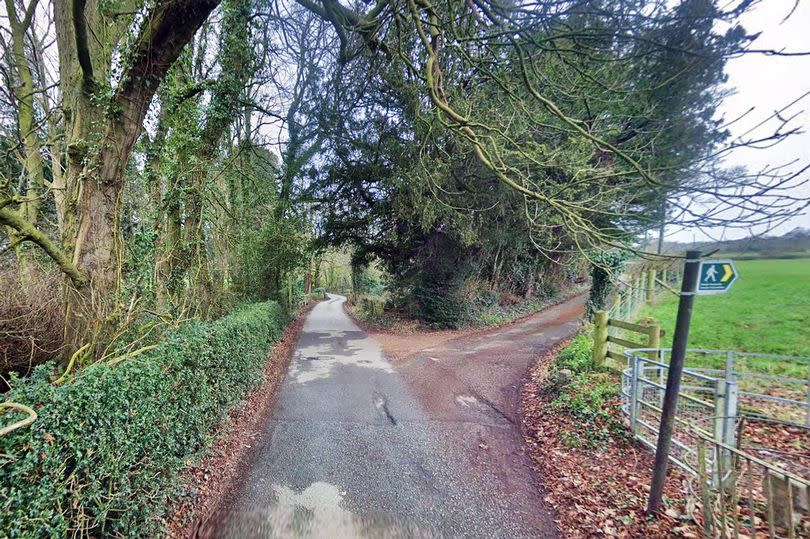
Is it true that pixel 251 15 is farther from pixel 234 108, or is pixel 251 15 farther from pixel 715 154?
pixel 715 154

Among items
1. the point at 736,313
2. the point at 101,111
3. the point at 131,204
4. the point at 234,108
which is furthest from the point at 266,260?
the point at 736,313

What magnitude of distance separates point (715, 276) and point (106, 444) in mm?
4633

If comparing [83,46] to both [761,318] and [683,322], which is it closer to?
[683,322]

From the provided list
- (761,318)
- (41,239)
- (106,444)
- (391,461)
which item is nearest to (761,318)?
(761,318)

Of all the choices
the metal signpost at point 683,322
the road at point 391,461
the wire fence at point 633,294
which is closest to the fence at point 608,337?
the road at point 391,461

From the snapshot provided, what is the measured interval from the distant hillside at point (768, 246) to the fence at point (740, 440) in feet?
4.22

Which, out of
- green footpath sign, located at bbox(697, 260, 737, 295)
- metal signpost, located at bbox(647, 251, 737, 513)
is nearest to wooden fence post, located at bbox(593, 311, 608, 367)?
metal signpost, located at bbox(647, 251, 737, 513)

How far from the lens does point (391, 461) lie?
A: 403cm

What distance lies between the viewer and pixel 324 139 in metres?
11.0

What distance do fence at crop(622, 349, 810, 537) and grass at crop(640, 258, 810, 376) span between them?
37cm

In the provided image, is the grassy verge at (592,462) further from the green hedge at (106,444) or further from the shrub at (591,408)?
the green hedge at (106,444)

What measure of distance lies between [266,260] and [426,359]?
6.94 m

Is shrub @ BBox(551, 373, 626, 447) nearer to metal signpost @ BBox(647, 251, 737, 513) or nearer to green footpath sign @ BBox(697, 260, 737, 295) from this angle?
metal signpost @ BBox(647, 251, 737, 513)

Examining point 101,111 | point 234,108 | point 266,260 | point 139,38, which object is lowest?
point 266,260
